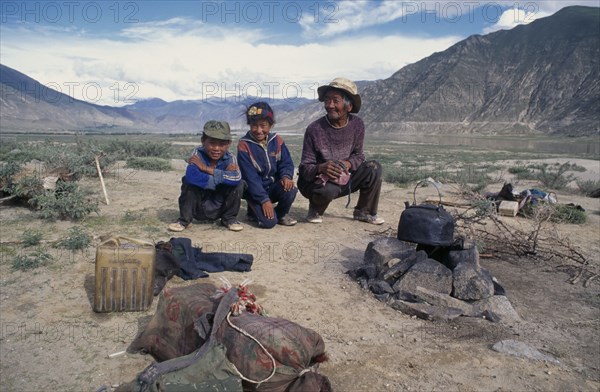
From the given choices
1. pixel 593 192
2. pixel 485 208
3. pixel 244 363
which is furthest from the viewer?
pixel 593 192

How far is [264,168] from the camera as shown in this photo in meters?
5.95

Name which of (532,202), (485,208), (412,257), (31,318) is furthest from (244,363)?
(532,202)

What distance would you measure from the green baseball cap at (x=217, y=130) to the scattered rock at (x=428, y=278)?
269 cm

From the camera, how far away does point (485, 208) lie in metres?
5.55

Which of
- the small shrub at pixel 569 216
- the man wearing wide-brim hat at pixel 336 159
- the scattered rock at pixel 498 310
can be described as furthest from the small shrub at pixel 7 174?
the small shrub at pixel 569 216

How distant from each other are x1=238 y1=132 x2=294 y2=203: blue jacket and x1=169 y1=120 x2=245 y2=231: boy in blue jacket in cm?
18

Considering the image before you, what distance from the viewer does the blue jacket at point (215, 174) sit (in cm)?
540

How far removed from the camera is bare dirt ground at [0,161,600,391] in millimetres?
2670

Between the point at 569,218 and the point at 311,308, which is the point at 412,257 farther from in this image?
the point at 569,218

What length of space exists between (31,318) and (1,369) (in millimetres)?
634

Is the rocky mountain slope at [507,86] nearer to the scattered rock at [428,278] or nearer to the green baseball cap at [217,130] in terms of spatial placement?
the green baseball cap at [217,130]

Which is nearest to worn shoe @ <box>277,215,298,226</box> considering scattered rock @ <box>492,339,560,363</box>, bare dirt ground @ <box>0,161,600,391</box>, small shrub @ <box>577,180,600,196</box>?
bare dirt ground @ <box>0,161,600,391</box>

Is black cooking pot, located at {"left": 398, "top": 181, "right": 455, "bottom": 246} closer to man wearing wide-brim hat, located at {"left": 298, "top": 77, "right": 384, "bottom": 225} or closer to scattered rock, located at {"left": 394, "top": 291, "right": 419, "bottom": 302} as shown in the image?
scattered rock, located at {"left": 394, "top": 291, "right": 419, "bottom": 302}

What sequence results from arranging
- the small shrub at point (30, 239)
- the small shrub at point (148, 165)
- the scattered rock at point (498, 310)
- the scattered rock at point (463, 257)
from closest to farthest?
the scattered rock at point (498, 310) < the scattered rock at point (463, 257) < the small shrub at point (30, 239) < the small shrub at point (148, 165)
